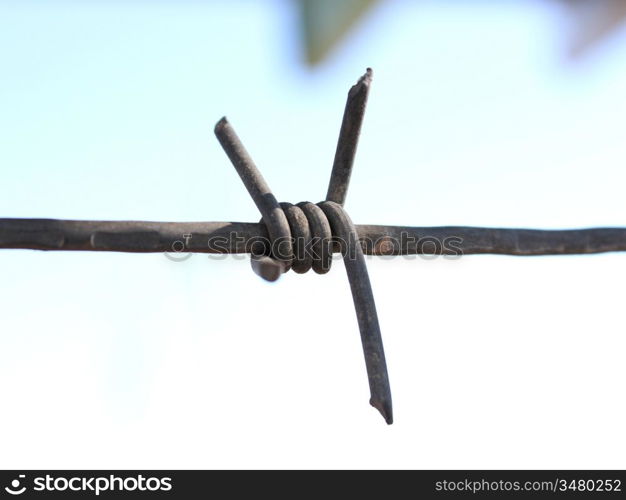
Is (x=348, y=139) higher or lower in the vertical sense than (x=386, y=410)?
higher

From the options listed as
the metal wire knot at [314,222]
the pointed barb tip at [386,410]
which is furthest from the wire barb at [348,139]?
the pointed barb tip at [386,410]

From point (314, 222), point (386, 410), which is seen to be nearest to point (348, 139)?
point (314, 222)

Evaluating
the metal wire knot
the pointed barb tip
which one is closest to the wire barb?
the metal wire knot

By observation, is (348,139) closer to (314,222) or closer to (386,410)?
(314,222)

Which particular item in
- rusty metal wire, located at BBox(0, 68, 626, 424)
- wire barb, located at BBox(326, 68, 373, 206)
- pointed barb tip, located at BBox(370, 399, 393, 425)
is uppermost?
wire barb, located at BBox(326, 68, 373, 206)

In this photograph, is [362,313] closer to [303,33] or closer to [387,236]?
[387,236]

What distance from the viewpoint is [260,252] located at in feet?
2.59

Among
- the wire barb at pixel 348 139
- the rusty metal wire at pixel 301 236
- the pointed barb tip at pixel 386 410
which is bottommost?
the pointed barb tip at pixel 386 410

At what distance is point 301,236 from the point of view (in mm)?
786

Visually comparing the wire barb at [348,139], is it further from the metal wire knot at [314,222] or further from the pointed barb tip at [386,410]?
the pointed barb tip at [386,410]

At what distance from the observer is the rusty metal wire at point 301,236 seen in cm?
72

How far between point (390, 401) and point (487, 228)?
0.26m

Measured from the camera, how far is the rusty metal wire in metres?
0.72

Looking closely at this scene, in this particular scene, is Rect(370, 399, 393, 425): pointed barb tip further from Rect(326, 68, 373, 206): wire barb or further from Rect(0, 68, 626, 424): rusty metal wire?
Rect(326, 68, 373, 206): wire barb
